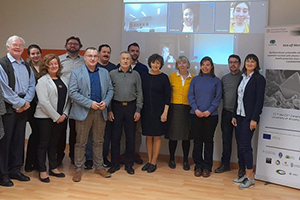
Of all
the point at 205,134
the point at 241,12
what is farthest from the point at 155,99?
the point at 241,12

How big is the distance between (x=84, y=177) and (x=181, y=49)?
2307 mm

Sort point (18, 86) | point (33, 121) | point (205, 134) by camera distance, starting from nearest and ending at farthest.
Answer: point (18, 86) < point (33, 121) < point (205, 134)

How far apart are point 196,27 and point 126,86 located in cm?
152

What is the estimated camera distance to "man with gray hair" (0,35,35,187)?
3.62 m

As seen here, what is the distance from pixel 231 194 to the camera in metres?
3.76

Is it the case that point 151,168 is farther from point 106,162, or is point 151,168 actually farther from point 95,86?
point 95,86

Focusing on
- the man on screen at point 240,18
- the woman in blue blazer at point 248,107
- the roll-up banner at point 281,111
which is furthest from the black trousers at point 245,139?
the man on screen at point 240,18

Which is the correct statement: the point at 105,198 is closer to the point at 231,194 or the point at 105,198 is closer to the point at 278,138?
the point at 231,194

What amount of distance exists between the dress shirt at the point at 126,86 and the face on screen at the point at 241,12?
1718 millimetres

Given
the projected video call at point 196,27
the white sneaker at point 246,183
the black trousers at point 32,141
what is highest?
the projected video call at point 196,27

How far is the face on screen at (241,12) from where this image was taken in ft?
15.4

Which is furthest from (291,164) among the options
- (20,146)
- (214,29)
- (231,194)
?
(20,146)

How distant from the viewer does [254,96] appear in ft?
12.8

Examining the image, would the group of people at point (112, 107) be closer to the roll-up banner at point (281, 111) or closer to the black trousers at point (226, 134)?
the black trousers at point (226, 134)
